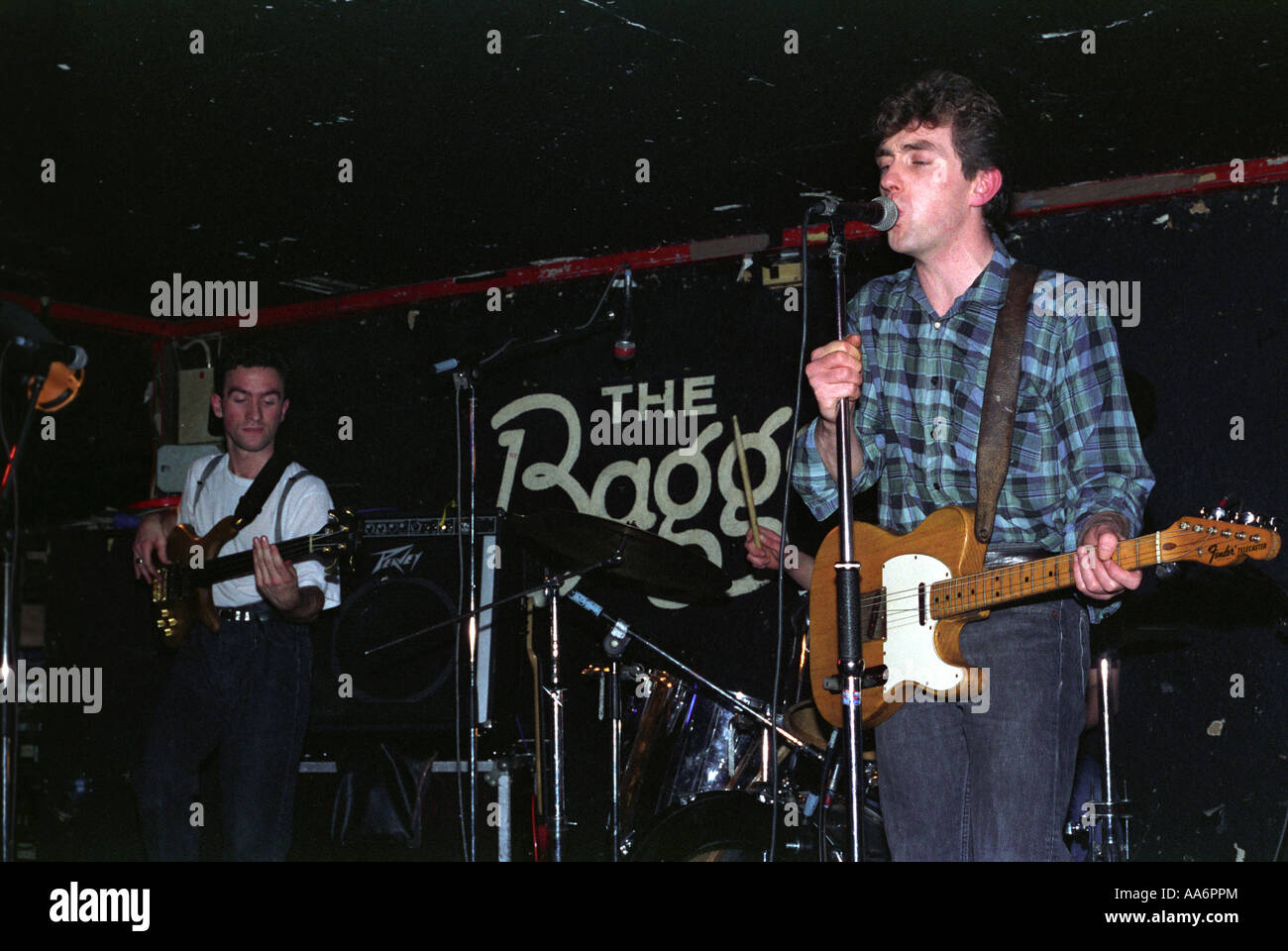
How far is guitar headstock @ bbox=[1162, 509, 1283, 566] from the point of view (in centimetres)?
241

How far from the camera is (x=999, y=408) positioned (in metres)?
2.56

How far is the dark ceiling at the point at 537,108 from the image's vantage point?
3.99 m

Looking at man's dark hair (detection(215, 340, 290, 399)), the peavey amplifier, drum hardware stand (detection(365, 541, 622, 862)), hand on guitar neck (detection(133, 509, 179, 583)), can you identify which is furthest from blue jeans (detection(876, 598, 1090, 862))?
hand on guitar neck (detection(133, 509, 179, 583))

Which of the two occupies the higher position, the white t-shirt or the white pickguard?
the white t-shirt

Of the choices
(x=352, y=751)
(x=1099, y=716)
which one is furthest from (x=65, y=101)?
(x=1099, y=716)

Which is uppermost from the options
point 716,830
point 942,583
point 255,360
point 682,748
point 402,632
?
point 255,360

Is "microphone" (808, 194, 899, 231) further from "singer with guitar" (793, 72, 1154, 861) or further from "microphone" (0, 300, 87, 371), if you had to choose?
"microphone" (0, 300, 87, 371)

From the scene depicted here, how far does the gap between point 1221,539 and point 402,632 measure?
3.58m

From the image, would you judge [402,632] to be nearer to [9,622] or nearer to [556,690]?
[556,690]

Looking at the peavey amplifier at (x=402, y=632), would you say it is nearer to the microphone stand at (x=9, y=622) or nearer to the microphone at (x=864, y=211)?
the microphone stand at (x=9, y=622)

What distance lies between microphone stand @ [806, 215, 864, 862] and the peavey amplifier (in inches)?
112

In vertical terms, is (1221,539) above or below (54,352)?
below

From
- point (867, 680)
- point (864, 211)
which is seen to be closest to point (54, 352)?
point (864, 211)
